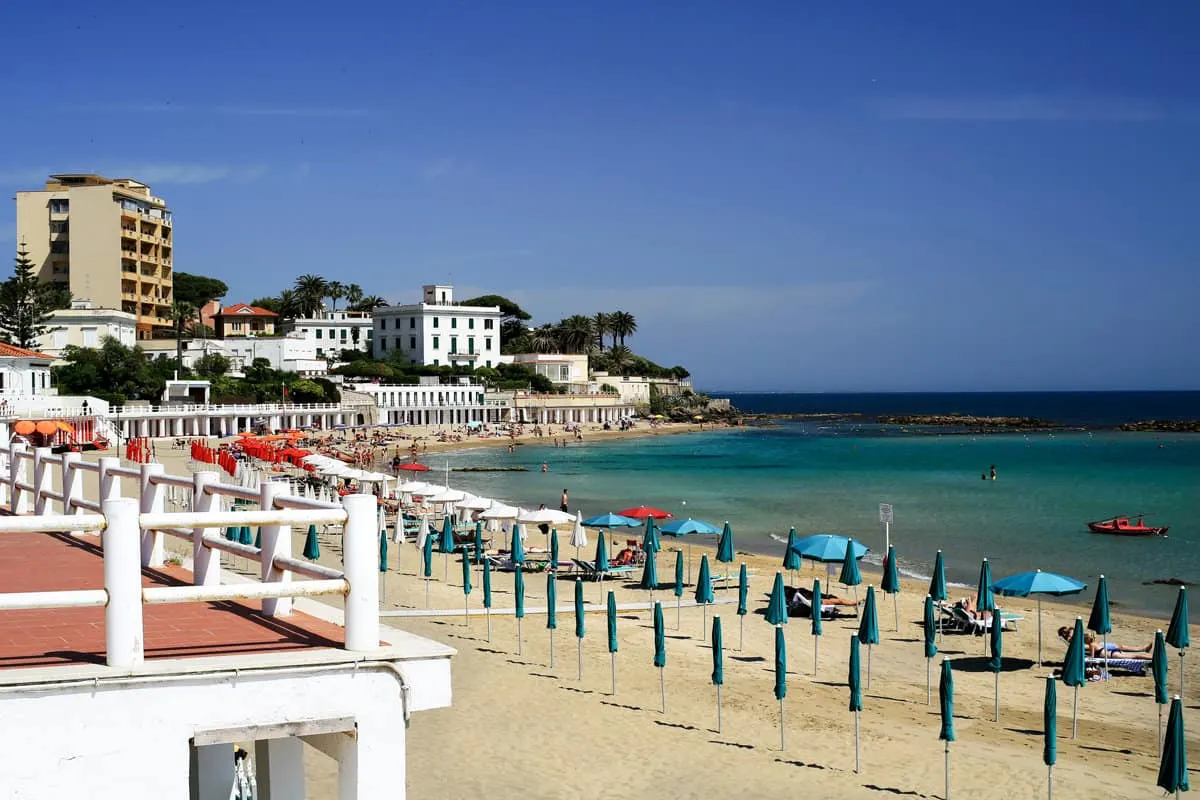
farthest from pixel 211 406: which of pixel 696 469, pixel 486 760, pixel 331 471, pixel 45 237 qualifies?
pixel 486 760

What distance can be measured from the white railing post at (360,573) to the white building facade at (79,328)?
8565 centimetres

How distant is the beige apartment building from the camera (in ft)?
306

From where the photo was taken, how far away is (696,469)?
252 ft

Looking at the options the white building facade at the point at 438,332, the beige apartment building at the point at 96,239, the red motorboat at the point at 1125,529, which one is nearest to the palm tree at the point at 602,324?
the white building facade at the point at 438,332

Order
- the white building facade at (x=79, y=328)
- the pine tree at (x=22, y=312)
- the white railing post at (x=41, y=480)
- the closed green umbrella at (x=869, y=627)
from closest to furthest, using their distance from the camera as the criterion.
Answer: the white railing post at (x=41, y=480) < the closed green umbrella at (x=869, y=627) < the pine tree at (x=22, y=312) < the white building facade at (x=79, y=328)

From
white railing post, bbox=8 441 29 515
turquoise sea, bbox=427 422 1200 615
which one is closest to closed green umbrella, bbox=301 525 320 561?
white railing post, bbox=8 441 29 515

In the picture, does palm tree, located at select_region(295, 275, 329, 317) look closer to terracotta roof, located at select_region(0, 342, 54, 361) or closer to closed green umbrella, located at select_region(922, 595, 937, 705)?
terracotta roof, located at select_region(0, 342, 54, 361)

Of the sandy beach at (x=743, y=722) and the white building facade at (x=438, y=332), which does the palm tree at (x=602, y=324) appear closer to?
the white building facade at (x=438, y=332)

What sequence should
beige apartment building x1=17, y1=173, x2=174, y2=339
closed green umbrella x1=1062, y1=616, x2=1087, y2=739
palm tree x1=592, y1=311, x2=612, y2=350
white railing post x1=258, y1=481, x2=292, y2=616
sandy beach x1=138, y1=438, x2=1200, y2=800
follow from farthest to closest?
palm tree x1=592, y1=311, x2=612, y2=350 < beige apartment building x1=17, y1=173, x2=174, y2=339 < closed green umbrella x1=1062, y1=616, x2=1087, y2=739 < sandy beach x1=138, y1=438, x2=1200, y2=800 < white railing post x1=258, y1=481, x2=292, y2=616

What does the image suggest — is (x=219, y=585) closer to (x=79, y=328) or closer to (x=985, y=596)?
(x=985, y=596)

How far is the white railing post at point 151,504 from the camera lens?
6660 millimetres

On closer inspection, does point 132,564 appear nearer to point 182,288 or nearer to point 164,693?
point 164,693

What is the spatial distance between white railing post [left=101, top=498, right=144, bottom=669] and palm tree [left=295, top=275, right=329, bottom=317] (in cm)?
13701

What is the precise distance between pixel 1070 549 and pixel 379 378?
8059 cm
